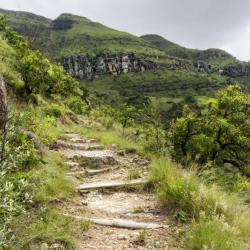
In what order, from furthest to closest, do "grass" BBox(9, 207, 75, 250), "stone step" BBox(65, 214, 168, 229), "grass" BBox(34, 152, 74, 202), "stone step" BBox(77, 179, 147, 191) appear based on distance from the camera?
1. "stone step" BBox(77, 179, 147, 191)
2. "grass" BBox(34, 152, 74, 202)
3. "stone step" BBox(65, 214, 168, 229)
4. "grass" BBox(9, 207, 75, 250)

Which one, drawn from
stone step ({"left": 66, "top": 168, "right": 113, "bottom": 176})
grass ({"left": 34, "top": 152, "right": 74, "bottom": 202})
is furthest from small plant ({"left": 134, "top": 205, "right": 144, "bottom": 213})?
stone step ({"left": 66, "top": 168, "right": 113, "bottom": 176})

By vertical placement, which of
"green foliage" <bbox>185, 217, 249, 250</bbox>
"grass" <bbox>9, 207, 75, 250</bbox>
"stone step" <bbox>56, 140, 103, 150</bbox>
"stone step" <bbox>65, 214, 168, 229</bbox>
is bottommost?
"stone step" <bbox>56, 140, 103, 150</bbox>

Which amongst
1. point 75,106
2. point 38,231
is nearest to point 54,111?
point 75,106

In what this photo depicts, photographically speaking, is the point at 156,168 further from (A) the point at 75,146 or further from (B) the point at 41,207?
(A) the point at 75,146

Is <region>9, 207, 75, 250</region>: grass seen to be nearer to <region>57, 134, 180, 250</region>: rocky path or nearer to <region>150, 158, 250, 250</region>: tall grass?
<region>57, 134, 180, 250</region>: rocky path

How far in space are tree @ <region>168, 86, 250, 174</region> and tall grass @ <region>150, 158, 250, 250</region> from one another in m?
11.2

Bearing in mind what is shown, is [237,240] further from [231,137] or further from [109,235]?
[231,137]

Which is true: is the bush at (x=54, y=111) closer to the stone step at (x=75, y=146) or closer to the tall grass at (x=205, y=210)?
the stone step at (x=75, y=146)

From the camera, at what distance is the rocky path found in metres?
6.18

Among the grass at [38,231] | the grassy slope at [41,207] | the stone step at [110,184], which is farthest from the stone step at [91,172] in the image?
the grass at [38,231]

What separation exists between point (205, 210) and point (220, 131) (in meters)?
14.2

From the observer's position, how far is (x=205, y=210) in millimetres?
6578

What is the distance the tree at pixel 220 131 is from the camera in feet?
65.0

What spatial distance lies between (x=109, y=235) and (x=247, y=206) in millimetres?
2517
